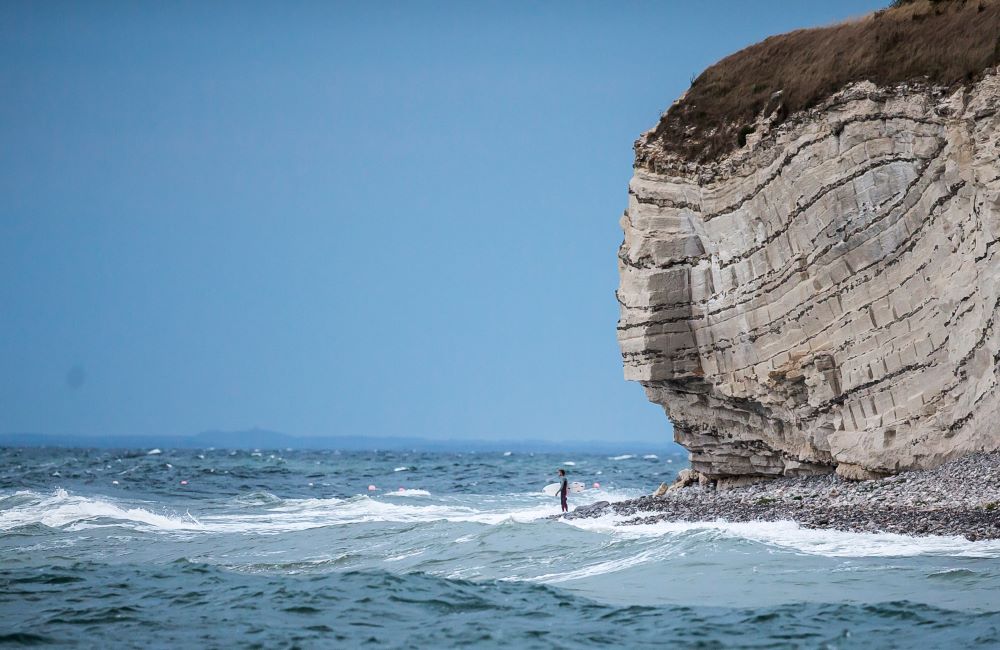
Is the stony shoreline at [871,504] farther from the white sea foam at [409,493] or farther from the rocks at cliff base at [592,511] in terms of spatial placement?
the white sea foam at [409,493]

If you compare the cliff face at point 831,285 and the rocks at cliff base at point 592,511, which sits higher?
the cliff face at point 831,285

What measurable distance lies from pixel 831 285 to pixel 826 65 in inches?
206

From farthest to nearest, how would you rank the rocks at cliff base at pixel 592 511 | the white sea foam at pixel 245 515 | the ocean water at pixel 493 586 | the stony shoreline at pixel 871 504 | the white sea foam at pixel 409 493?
the white sea foam at pixel 409 493
the white sea foam at pixel 245 515
the rocks at cliff base at pixel 592 511
the stony shoreline at pixel 871 504
the ocean water at pixel 493 586

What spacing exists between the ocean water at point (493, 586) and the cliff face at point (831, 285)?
158 inches

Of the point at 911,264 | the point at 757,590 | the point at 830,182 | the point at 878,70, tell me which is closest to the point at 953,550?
the point at 757,590

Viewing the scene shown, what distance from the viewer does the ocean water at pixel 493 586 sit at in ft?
42.3

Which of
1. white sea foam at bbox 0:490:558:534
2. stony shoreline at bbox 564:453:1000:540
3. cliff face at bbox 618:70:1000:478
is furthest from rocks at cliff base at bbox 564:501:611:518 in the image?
cliff face at bbox 618:70:1000:478

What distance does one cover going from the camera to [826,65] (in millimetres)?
24188

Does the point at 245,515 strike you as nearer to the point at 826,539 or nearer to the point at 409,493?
the point at 409,493

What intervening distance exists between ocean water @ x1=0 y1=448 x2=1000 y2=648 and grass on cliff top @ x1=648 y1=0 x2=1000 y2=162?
31.7 ft

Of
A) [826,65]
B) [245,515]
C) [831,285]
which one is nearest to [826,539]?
[831,285]

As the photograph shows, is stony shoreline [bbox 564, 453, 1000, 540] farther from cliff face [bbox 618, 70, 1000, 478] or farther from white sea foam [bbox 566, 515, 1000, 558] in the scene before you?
cliff face [bbox 618, 70, 1000, 478]

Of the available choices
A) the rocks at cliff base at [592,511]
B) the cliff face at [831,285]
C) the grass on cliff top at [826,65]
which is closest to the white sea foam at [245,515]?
the rocks at cliff base at [592,511]

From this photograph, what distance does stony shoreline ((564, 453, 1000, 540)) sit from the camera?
18188 mm
